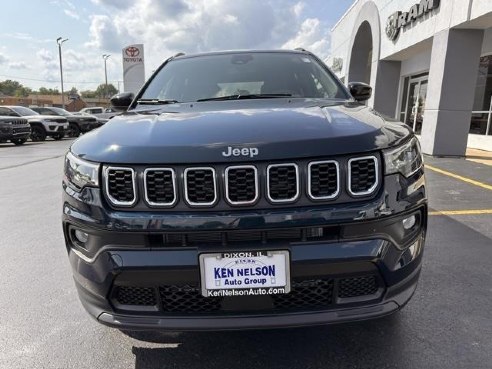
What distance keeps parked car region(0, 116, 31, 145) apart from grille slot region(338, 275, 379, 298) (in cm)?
1767

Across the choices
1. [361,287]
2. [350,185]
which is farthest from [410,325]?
[350,185]

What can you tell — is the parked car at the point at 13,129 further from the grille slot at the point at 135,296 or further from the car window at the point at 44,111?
the grille slot at the point at 135,296

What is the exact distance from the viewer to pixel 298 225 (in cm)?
172

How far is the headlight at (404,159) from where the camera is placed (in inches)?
72.5

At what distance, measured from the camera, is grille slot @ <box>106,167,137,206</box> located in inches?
70.7

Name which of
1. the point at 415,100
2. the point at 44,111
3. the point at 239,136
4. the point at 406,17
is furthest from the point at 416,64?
the point at 44,111

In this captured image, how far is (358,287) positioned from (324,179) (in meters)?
0.52

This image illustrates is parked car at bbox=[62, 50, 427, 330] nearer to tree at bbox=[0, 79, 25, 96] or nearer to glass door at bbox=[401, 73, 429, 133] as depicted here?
glass door at bbox=[401, 73, 429, 133]

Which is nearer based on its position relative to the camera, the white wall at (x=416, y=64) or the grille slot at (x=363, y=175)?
the grille slot at (x=363, y=175)

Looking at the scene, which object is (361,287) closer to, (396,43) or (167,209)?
(167,209)

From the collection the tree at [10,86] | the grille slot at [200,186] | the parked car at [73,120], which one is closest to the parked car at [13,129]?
the parked car at [73,120]

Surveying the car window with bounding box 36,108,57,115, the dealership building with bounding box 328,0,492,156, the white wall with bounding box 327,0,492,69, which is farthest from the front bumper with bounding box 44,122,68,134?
the white wall with bounding box 327,0,492,69

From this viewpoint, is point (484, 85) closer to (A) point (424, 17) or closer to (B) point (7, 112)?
(A) point (424, 17)

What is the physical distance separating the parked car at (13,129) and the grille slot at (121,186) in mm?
17043
